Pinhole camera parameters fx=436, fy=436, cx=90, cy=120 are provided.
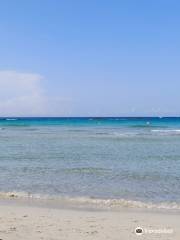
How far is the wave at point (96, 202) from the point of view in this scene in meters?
10.5

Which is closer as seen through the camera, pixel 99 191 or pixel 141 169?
pixel 99 191

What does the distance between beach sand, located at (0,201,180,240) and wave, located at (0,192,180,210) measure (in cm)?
44

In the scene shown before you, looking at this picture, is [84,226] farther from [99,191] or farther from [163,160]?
[163,160]

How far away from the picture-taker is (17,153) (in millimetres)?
22141

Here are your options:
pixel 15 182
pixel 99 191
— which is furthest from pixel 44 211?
pixel 15 182

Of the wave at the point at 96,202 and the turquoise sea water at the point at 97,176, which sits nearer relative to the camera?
the wave at the point at 96,202

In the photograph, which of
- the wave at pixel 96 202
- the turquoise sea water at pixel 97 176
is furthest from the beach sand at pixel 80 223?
the turquoise sea water at pixel 97 176

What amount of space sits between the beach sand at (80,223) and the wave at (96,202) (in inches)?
17.3

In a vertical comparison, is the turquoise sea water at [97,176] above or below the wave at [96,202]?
below

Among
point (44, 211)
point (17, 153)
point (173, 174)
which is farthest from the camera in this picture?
point (17, 153)

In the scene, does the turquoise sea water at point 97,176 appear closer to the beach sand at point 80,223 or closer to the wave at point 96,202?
the wave at point 96,202

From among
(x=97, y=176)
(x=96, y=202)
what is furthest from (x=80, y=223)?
(x=97, y=176)

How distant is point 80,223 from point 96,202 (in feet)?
8.44

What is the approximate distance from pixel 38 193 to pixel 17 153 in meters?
10.3
